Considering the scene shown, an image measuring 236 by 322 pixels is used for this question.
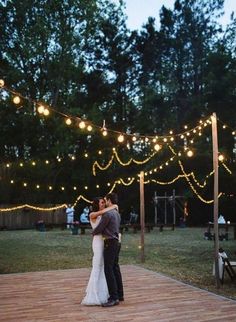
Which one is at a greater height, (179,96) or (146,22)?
(146,22)

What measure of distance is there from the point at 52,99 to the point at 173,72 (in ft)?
27.0

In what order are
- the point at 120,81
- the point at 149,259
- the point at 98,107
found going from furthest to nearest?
the point at 120,81 → the point at 98,107 → the point at 149,259

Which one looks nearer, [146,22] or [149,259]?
[149,259]

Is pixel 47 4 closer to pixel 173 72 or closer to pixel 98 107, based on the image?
pixel 98 107

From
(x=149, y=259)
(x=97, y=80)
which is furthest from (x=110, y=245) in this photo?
(x=97, y=80)

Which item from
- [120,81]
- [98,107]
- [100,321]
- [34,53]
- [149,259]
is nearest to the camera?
[100,321]

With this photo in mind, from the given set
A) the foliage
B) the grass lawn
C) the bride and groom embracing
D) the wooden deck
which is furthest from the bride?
the foliage

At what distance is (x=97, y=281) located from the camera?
240 inches

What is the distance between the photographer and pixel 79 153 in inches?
1115

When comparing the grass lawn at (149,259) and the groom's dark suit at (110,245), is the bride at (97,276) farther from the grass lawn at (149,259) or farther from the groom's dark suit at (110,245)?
the grass lawn at (149,259)

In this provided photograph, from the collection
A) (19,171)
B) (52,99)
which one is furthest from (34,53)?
(19,171)

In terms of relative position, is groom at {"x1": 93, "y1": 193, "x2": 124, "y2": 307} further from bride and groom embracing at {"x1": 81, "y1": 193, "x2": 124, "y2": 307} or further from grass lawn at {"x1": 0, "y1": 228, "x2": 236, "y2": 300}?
grass lawn at {"x1": 0, "y1": 228, "x2": 236, "y2": 300}

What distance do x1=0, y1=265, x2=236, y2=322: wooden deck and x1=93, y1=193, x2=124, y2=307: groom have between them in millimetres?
198

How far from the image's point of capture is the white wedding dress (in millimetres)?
6086
